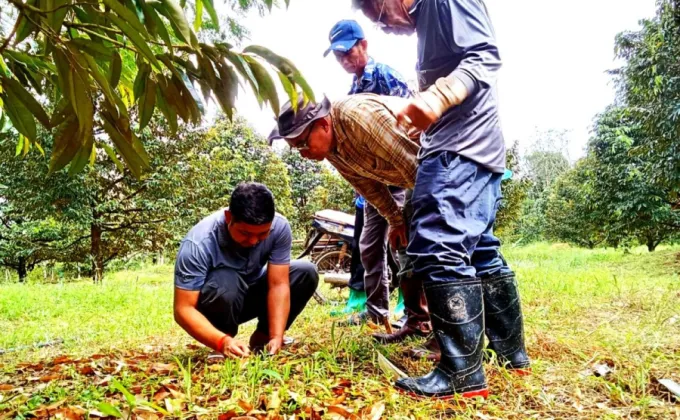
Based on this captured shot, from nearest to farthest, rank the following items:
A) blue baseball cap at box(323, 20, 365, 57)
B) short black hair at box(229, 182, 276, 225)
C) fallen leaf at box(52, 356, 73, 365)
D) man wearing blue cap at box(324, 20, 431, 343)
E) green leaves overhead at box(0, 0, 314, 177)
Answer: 1. green leaves overhead at box(0, 0, 314, 177)
2. short black hair at box(229, 182, 276, 225)
3. fallen leaf at box(52, 356, 73, 365)
4. man wearing blue cap at box(324, 20, 431, 343)
5. blue baseball cap at box(323, 20, 365, 57)

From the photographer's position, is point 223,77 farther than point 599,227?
No

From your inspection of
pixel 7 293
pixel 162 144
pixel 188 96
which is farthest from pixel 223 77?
pixel 162 144

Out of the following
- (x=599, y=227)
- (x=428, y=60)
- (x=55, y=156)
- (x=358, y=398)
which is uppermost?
(x=428, y=60)

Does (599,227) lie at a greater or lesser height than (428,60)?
lesser

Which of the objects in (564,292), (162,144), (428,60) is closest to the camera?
(428,60)

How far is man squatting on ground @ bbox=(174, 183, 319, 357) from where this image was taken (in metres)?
1.88

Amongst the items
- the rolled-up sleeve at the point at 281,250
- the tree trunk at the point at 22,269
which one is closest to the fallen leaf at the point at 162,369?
the rolled-up sleeve at the point at 281,250

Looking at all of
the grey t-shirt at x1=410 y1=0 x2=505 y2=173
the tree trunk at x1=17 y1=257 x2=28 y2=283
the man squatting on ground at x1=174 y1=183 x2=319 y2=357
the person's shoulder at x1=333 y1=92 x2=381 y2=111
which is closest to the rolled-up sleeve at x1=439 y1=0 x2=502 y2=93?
the grey t-shirt at x1=410 y1=0 x2=505 y2=173

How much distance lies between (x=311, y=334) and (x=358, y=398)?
1.11 metres

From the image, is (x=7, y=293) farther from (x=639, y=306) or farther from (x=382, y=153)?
(x=639, y=306)

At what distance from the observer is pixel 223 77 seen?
121 centimetres

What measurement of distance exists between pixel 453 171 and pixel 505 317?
56cm

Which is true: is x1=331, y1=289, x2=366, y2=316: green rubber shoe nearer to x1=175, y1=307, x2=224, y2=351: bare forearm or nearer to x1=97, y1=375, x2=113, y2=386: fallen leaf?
x1=175, y1=307, x2=224, y2=351: bare forearm

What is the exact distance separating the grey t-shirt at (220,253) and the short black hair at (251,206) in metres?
0.18
